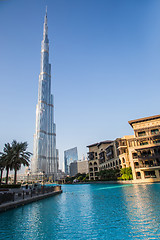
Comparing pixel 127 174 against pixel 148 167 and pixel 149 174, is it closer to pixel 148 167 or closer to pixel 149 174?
pixel 149 174

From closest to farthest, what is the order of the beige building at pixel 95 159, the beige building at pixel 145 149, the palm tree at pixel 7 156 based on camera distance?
the palm tree at pixel 7 156, the beige building at pixel 145 149, the beige building at pixel 95 159

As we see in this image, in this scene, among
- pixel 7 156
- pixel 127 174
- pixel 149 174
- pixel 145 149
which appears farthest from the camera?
pixel 127 174

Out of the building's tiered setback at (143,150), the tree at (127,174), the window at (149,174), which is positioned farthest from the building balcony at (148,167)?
the tree at (127,174)

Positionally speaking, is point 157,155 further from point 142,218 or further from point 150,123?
point 142,218

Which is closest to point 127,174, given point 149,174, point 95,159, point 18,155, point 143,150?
point 149,174

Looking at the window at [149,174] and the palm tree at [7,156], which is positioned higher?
the palm tree at [7,156]

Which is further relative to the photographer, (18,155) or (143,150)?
(143,150)

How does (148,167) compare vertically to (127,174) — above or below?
above

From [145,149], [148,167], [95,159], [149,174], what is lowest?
[149,174]

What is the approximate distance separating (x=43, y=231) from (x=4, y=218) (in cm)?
595

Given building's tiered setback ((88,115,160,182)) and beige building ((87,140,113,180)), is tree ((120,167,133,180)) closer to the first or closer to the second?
building's tiered setback ((88,115,160,182))

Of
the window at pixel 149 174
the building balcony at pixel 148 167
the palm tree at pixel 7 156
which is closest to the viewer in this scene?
the palm tree at pixel 7 156

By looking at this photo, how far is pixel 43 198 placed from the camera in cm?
3050

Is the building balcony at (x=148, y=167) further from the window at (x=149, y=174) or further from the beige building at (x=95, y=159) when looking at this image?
the beige building at (x=95, y=159)
